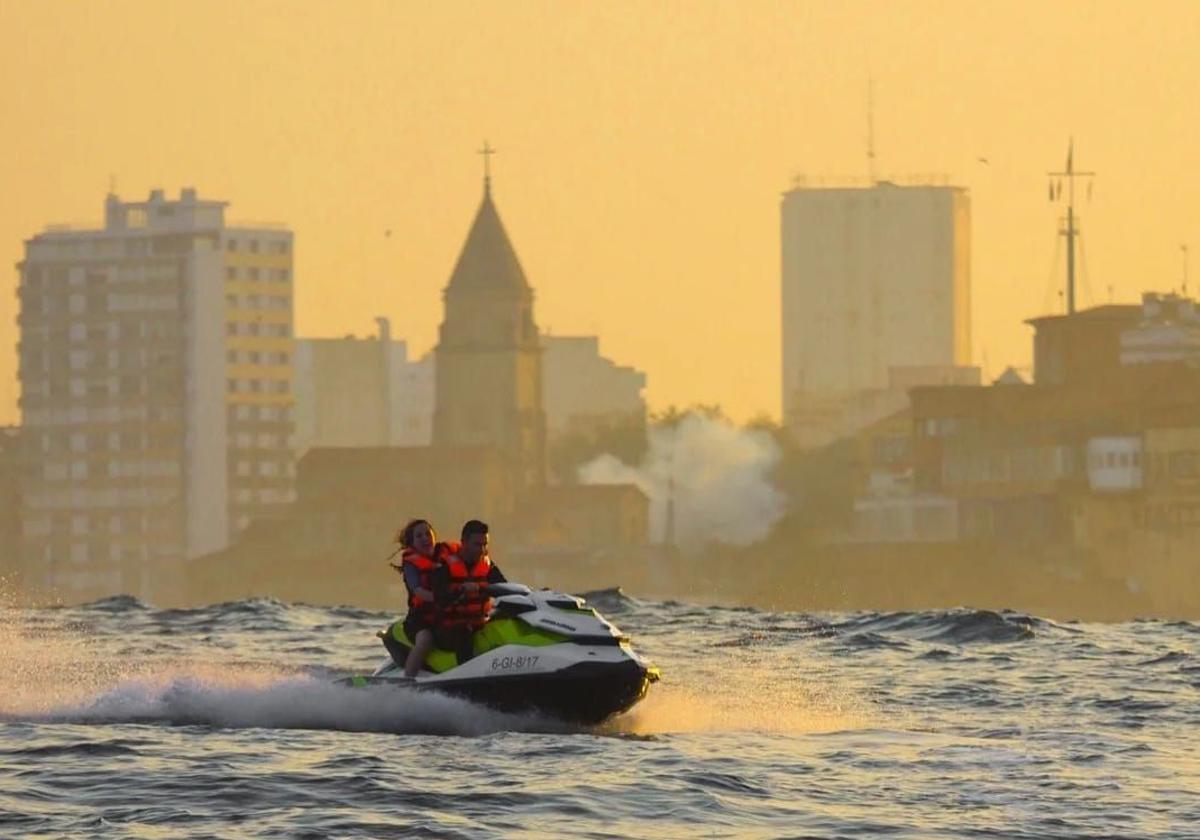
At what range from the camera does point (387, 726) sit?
87.0ft

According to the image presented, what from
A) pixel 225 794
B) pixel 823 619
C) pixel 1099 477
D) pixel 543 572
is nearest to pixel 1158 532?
pixel 1099 477

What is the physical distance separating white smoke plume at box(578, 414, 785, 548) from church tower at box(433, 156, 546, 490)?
788 centimetres

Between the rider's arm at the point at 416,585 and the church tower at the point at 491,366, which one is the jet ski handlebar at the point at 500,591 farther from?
the church tower at the point at 491,366

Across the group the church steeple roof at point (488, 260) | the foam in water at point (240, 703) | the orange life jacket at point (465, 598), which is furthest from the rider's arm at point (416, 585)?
the church steeple roof at point (488, 260)

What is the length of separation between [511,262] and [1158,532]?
78.6 meters

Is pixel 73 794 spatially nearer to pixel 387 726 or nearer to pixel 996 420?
pixel 387 726

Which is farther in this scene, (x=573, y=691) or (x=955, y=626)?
(x=955, y=626)

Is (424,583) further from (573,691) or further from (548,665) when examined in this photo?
(573,691)

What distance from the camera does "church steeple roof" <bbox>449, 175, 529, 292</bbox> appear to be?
190500 millimetres

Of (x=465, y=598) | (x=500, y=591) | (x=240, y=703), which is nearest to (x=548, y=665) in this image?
(x=500, y=591)

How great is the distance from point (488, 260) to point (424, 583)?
545 feet

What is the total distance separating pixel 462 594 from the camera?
26.6 meters

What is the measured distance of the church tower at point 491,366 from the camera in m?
185

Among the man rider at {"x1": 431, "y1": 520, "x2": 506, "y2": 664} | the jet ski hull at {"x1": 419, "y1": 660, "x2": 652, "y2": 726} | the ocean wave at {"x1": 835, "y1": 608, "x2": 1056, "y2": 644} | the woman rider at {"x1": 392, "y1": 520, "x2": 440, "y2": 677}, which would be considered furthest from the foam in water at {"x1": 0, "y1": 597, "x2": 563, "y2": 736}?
the ocean wave at {"x1": 835, "y1": 608, "x2": 1056, "y2": 644}
